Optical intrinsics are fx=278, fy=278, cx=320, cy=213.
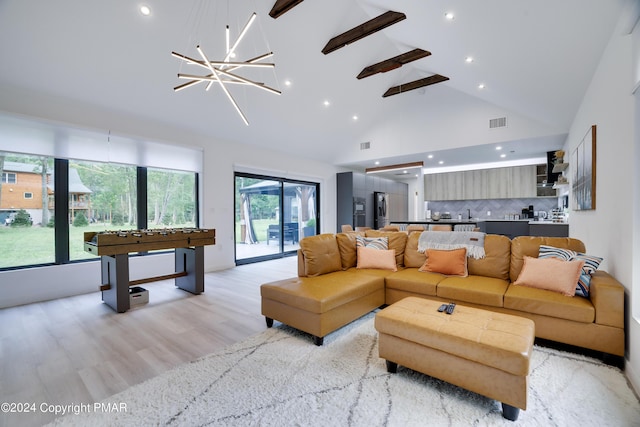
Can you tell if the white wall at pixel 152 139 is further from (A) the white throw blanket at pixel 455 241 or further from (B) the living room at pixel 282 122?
(A) the white throw blanket at pixel 455 241

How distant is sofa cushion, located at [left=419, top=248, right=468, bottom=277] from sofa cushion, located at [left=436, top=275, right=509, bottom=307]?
0.14m

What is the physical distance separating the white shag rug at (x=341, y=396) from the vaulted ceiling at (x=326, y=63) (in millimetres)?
2932

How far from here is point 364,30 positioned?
4.25 meters

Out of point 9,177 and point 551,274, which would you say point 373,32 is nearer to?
point 551,274

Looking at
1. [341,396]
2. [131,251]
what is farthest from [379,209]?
[341,396]

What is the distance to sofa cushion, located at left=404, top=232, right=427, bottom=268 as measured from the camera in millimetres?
3619

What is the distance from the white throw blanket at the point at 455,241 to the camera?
3.30m

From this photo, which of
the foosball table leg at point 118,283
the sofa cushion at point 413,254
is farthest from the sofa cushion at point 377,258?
the foosball table leg at point 118,283

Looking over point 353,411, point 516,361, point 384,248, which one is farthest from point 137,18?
point 516,361

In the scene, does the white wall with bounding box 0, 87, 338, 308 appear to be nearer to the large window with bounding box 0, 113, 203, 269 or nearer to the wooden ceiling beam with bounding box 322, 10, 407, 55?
the large window with bounding box 0, 113, 203, 269

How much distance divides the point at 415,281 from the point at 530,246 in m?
1.27

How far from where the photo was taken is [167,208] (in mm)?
5340

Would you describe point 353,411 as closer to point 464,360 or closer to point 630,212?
point 464,360

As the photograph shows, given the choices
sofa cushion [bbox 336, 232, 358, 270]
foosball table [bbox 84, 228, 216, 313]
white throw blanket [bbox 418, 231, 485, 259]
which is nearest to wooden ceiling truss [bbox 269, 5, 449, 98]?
white throw blanket [bbox 418, 231, 485, 259]
